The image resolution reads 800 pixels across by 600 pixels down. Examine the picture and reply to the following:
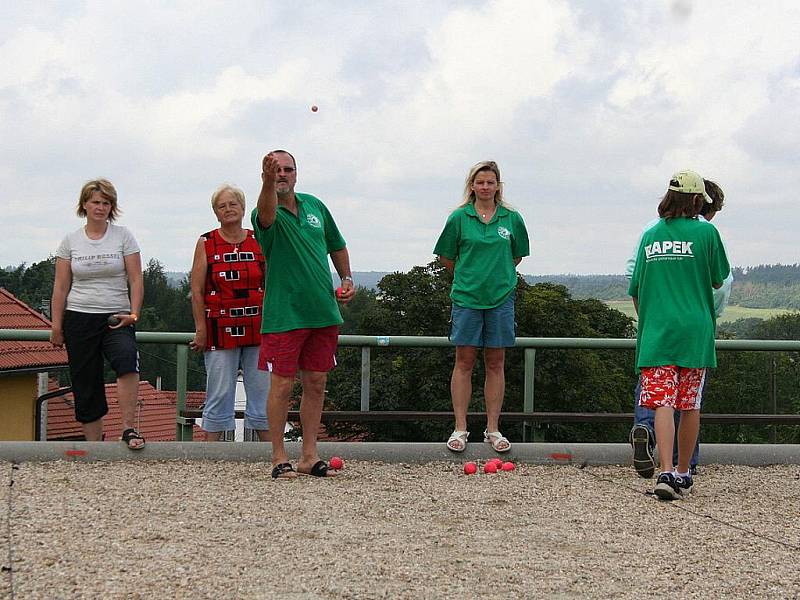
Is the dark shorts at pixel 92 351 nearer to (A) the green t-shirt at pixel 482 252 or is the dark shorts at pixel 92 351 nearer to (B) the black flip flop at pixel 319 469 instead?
(B) the black flip flop at pixel 319 469

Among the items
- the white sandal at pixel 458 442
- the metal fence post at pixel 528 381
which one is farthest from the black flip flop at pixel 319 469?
the metal fence post at pixel 528 381

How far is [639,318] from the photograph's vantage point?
570 cm

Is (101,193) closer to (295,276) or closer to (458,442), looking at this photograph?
(295,276)

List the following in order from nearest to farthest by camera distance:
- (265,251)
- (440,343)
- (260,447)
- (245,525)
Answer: (245,525)
(265,251)
(260,447)
(440,343)

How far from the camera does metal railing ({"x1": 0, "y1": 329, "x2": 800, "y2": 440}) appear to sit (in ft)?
22.5

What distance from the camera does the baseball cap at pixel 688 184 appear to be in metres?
5.58

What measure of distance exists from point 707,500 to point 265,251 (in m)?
2.72

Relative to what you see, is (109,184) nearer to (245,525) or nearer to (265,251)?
(265,251)

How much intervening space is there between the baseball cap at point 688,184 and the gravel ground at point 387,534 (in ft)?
5.33

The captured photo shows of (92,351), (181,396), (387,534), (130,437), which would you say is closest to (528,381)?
(181,396)

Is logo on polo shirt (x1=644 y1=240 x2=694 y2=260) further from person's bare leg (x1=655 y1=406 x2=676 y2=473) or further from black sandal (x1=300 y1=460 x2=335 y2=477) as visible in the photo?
black sandal (x1=300 y1=460 x2=335 y2=477)

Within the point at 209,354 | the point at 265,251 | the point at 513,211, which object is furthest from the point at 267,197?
the point at 513,211

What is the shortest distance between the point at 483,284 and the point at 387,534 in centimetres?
229

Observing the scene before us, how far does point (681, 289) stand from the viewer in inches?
218
